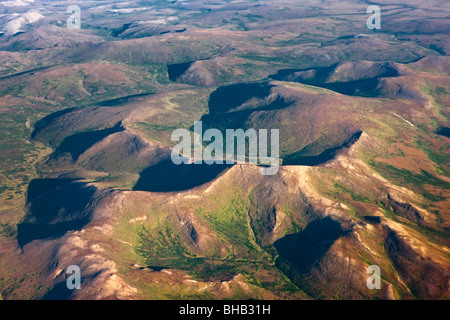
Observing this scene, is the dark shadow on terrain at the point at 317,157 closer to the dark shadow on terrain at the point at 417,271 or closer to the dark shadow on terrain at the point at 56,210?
the dark shadow on terrain at the point at 417,271

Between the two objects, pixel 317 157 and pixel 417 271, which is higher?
pixel 317 157

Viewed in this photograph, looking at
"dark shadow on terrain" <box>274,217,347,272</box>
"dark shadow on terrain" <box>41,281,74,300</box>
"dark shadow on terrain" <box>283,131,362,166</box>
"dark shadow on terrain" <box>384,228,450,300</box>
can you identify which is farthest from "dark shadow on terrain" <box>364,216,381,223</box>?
"dark shadow on terrain" <box>41,281,74,300</box>

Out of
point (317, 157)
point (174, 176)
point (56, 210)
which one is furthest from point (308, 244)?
point (56, 210)

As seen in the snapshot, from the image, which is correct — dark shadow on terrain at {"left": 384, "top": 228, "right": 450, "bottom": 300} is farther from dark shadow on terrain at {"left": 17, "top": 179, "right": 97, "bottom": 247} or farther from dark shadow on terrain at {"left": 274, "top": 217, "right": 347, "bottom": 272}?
dark shadow on terrain at {"left": 17, "top": 179, "right": 97, "bottom": 247}

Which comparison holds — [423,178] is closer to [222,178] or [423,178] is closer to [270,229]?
[270,229]

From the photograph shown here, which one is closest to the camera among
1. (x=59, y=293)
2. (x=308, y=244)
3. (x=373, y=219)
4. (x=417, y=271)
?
(x=59, y=293)

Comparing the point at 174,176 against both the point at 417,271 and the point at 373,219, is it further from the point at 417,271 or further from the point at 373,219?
the point at 417,271
